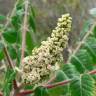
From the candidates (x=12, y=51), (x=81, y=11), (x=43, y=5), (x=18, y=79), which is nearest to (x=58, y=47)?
(x=18, y=79)

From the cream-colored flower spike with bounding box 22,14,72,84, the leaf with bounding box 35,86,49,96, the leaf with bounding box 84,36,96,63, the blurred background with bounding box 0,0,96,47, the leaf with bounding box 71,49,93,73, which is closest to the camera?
the cream-colored flower spike with bounding box 22,14,72,84

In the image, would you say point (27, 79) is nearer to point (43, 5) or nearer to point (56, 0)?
point (56, 0)

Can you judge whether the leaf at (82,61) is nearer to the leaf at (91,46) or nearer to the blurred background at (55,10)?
the leaf at (91,46)

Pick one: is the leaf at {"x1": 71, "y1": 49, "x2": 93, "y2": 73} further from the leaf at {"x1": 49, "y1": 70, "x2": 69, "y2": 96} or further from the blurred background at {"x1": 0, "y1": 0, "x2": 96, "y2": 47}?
the blurred background at {"x1": 0, "y1": 0, "x2": 96, "y2": 47}

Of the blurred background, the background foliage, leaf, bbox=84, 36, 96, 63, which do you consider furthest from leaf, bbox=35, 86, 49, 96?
the blurred background

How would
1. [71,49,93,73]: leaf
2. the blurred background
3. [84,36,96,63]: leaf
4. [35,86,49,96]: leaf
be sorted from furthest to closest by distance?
1. the blurred background
2. [84,36,96,63]: leaf
3. [71,49,93,73]: leaf
4. [35,86,49,96]: leaf

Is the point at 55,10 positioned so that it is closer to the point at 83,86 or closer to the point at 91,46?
the point at 91,46

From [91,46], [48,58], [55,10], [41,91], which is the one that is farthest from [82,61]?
[55,10]
